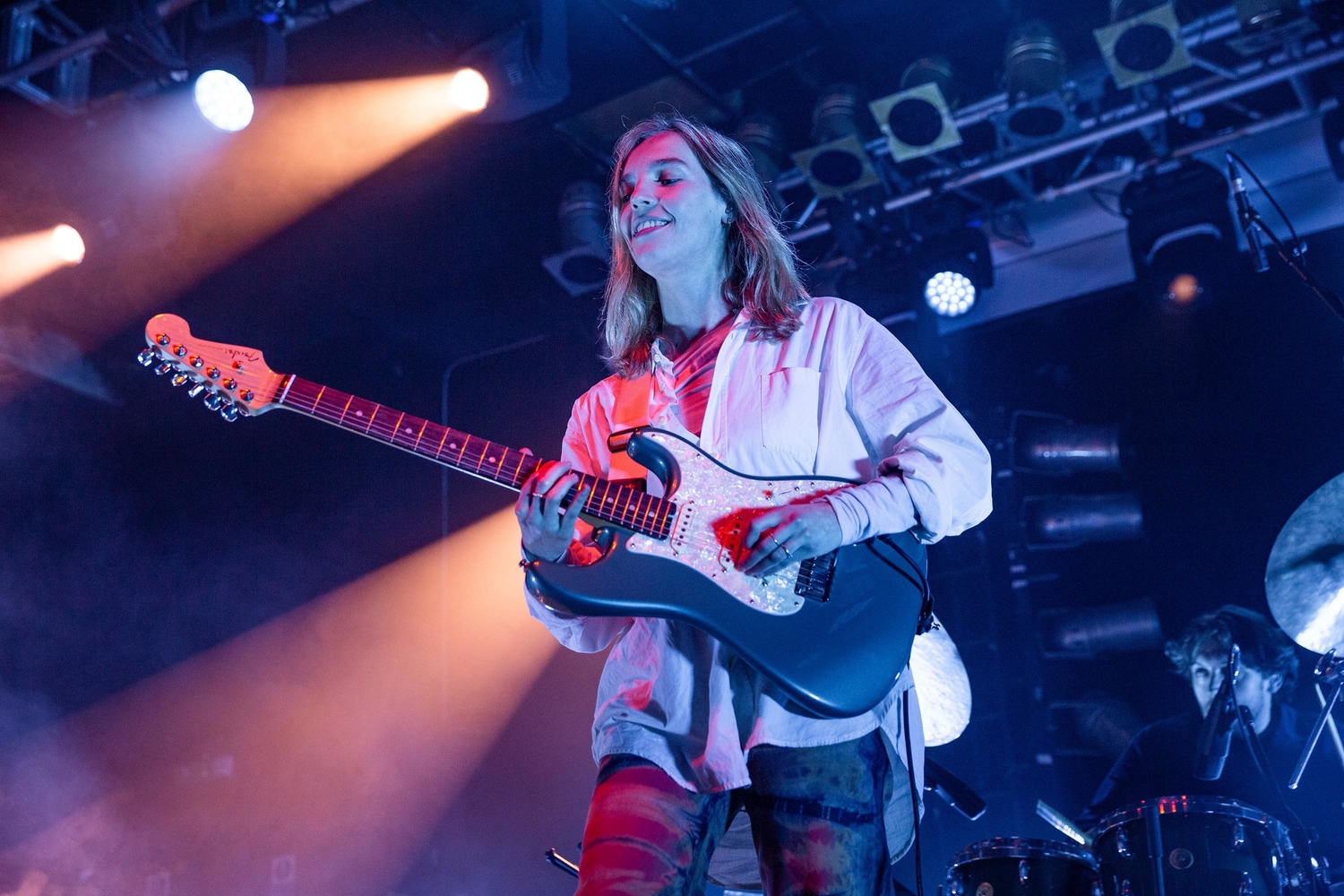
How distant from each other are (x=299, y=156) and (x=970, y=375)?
4.48 metres

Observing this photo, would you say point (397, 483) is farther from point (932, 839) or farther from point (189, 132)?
point (932, 839)

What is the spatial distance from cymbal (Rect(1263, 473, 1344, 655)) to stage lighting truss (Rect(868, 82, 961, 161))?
108 inches

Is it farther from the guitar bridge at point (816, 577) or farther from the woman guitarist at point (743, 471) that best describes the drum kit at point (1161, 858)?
the guitar bridge at point (816, 577)

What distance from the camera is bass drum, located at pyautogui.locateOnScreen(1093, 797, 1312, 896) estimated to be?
11.9 feet

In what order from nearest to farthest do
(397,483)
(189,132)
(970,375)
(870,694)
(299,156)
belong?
(870,694) → (189,132) → (299,156) → (970,375) → (397,483)

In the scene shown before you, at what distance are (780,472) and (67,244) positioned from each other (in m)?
5.41

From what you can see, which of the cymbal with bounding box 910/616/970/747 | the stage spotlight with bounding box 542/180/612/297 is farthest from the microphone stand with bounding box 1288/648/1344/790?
the stage spotlight with bounding box 542/180/612/297

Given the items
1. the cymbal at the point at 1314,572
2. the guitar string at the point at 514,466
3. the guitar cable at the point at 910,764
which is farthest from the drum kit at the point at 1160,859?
the guitar string at the point at 514,466

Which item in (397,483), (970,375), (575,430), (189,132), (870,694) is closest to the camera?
(870,694)

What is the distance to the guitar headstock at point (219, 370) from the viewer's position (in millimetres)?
2686

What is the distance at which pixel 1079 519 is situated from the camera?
6250 mm

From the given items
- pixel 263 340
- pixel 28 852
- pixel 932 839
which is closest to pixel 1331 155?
pixel 932 839

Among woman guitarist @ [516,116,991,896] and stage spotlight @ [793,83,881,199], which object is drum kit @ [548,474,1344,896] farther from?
stage spotlight @ [793,83,881,199]

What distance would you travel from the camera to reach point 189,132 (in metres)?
5.57
